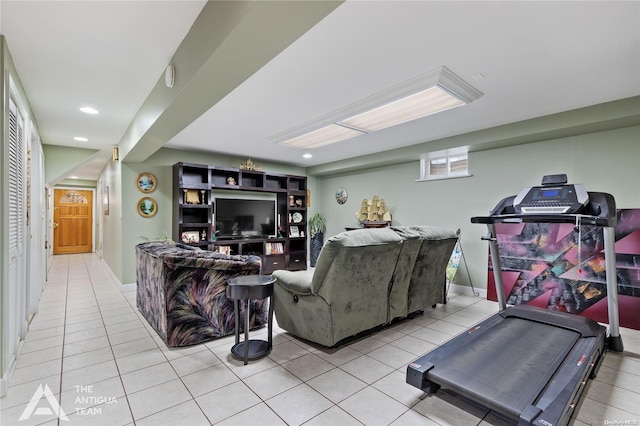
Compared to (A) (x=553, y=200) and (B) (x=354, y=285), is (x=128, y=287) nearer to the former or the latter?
(B) (x=354, y=285)

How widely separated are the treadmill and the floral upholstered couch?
6.13ft

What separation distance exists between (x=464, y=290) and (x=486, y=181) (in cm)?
178

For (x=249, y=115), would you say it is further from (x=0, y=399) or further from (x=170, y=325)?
(x=0, y=399)

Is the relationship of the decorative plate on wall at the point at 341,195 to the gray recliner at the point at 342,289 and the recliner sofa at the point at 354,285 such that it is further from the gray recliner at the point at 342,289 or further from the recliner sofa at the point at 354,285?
the gray recliner at the point at 342,289

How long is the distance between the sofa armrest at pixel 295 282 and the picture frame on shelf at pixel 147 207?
3.54 meters

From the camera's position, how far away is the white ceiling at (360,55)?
193cm

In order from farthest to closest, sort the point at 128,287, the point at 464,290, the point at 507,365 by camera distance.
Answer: the point at 128,287 → the point at 464,290 → the point at 507,365

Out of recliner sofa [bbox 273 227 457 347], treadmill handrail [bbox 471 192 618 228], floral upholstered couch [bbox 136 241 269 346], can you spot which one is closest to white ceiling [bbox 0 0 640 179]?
treadmill handrail [bbox 471 192 618 228]

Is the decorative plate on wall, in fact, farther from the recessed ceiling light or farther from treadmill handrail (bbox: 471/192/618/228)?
the recessed ceiling light

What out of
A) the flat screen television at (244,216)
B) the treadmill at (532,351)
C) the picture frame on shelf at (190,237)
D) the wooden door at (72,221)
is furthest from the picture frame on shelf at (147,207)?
the wooden door at (72,221)

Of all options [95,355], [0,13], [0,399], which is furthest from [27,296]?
[0,13]

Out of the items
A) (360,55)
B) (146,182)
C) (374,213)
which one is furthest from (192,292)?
(374,213)

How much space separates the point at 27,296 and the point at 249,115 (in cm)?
325

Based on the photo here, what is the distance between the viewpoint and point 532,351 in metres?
2.43
